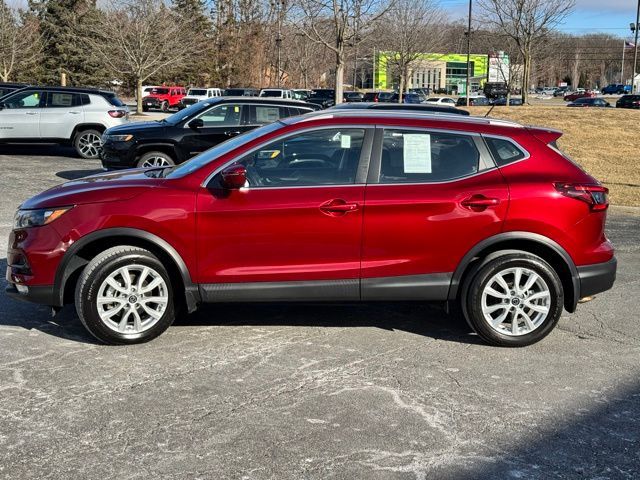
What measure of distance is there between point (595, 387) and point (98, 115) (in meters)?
14.5

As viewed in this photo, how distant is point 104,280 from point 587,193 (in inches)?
142

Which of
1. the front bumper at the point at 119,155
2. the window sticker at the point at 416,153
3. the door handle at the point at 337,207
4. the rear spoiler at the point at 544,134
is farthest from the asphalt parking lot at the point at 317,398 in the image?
the front bumper at the point at 119,155

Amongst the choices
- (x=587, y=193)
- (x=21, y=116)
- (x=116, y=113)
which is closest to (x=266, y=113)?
(x=116, y=113)

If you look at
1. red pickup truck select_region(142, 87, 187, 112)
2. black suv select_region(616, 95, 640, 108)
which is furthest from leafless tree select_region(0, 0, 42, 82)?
black suv select_region(616, 95, 640, 108)

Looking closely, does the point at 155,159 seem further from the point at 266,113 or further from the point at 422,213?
the point at 422,213

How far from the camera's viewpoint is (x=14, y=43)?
45.8 m

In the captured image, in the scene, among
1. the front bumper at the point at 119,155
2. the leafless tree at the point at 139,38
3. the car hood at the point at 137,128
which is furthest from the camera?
the leafless tree at the point at 139,38

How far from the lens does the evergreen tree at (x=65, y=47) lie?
58250 millimetres

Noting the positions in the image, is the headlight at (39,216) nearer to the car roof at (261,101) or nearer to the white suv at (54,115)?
the car roof at (261,101)

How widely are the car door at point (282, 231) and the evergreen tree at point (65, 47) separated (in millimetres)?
56905

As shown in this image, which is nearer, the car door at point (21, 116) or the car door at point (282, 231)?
the car door at point (282, 231)

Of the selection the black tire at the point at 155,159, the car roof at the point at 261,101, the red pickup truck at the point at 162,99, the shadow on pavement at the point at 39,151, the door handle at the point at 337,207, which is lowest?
the shadow on pavement at the point at 39,151

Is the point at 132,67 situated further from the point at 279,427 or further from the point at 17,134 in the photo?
the point at 279,427

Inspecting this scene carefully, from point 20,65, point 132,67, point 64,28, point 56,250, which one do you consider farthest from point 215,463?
point 64,28
